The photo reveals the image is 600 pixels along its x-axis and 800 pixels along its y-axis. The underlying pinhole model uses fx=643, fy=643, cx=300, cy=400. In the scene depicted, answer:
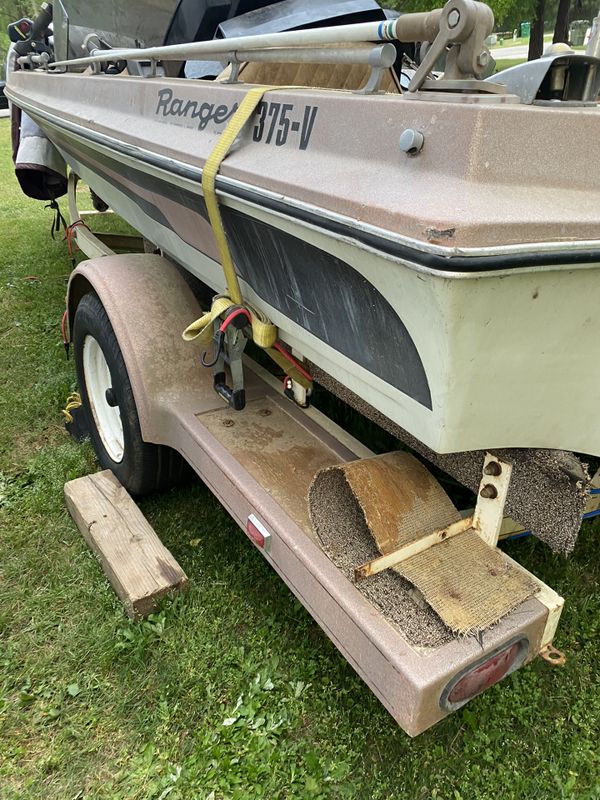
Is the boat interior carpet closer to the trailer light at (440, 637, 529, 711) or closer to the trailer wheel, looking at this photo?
the trailer light at (440, 637, 529, 711)

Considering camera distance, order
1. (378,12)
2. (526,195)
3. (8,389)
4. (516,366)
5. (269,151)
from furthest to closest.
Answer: (8,389)
(378,12)
(269,151)
(516,366)
(526,195)

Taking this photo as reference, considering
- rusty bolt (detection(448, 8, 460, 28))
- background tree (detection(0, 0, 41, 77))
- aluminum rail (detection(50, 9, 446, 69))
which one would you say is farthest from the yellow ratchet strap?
background tree (detection(0, 0, 41, 77))

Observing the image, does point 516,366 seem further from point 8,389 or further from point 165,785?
point 8,389

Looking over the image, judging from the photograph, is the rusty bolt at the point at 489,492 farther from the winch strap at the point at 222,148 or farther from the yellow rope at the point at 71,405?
the yellow rope at the point at 71,405

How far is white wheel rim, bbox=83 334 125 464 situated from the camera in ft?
9.10

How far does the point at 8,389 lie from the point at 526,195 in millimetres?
3167

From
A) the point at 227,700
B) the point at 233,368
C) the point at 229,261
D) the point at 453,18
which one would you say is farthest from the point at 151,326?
the point at 453,18

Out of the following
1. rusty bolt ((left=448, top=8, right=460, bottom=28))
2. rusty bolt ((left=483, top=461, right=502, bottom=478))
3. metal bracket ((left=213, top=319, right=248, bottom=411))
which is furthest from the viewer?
metal bracket ((left=213, top=319, right=248, bottom=411))

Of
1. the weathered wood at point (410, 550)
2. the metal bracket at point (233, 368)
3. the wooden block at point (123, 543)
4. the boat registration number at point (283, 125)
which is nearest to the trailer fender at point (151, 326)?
the metal bracket at point (233, 368)

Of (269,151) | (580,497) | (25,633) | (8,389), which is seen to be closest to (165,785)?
(25,633)

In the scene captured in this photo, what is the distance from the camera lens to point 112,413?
9.30 ft

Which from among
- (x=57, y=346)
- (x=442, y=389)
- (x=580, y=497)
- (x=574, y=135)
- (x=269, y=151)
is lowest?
(x=57, y=346)

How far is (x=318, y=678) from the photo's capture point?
1.98 meters

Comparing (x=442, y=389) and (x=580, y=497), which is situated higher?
(x=442, y=389)
